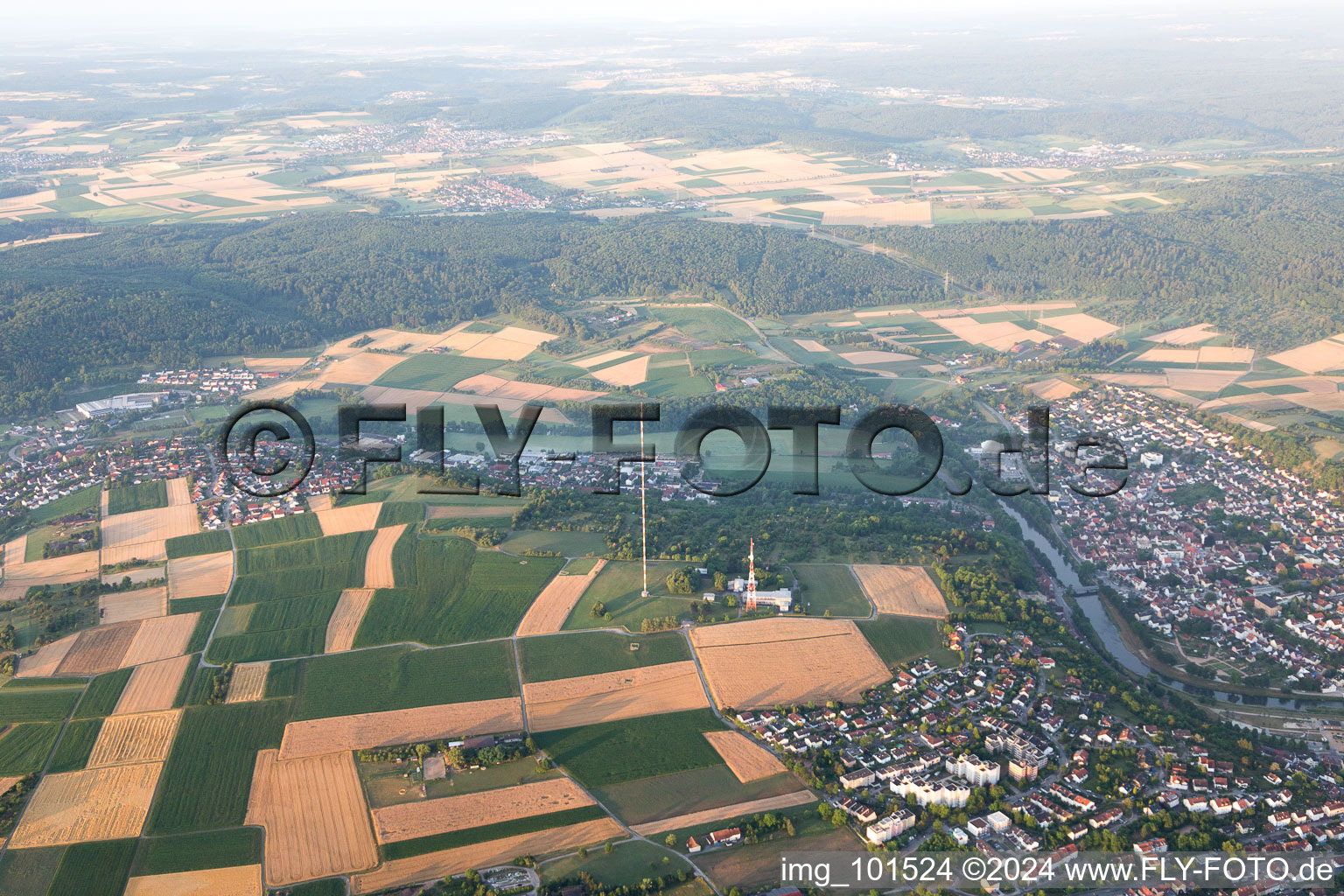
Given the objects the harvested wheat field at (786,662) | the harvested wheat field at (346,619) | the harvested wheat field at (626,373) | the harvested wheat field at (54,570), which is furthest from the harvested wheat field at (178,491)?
the harvested wheat field at (626,373)

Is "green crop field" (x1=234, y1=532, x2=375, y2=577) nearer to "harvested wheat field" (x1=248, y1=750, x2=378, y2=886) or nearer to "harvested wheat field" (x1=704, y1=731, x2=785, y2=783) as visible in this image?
"harvested wheat field" (x1=248, y1=750, x2=378, y2=886)

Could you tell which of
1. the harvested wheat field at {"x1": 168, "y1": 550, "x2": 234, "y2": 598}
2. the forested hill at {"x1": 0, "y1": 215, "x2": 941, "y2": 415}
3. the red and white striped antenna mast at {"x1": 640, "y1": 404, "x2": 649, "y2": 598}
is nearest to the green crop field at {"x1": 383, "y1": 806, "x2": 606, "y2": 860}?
the red and white striped antenna mast at {"x1": 640, "y1": 404, "x2": 649, "y2": 598}

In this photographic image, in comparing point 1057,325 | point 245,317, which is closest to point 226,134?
point 245,317

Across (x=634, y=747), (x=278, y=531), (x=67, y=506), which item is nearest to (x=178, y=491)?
(x=67, y=506)

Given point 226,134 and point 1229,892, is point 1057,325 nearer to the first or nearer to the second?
point 1229,892

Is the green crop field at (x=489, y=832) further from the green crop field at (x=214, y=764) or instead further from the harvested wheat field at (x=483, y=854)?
the green crop field at (x=214, y=764)
